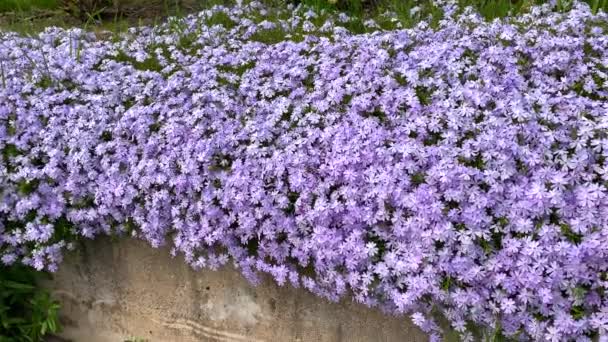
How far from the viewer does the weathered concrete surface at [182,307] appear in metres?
2.46

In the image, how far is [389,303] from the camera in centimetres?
221

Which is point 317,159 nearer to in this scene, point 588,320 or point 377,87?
point 377,87

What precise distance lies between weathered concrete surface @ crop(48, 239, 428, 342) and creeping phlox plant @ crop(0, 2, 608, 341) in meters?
0.13

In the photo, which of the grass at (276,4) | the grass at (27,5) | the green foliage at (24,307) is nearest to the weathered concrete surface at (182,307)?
the green foliage at (24,307)

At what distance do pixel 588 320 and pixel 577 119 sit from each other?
678 millimetres

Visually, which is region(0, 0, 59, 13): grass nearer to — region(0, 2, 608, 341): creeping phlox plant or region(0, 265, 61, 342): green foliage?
region(0, 2, 608, 341): creeping phlox plant

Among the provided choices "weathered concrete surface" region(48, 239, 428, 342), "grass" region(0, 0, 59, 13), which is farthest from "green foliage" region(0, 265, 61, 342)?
"grass" region(0, 0, 59, 13)

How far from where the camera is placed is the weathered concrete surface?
246cm

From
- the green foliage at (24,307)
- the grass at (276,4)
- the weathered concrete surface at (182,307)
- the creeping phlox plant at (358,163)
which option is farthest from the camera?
the grass at (276,4)

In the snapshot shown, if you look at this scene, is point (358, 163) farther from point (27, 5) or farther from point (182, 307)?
point (27, 5)

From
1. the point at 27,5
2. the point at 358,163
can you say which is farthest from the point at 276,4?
the point at 27,5

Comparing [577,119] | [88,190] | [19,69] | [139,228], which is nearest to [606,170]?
[577,119]

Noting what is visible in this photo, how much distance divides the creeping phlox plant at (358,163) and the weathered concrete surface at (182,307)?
131 mm

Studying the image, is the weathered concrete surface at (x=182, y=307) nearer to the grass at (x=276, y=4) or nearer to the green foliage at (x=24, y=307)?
the green foliage at (x=24, y=307)
